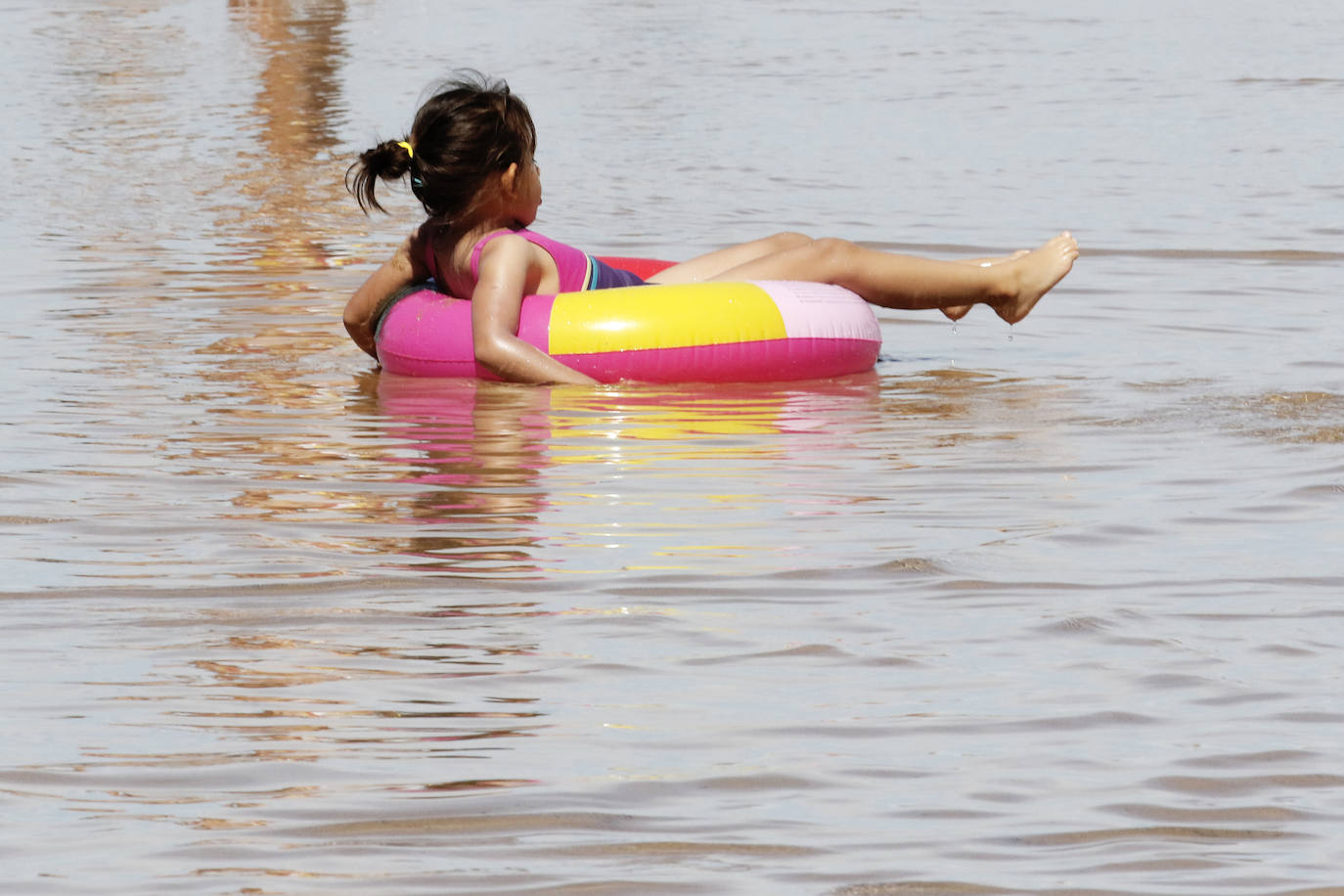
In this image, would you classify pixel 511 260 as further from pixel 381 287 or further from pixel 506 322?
pixel 381 287

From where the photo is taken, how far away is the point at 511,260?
6508 mm

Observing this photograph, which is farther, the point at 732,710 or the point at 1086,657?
the point at 1086,657

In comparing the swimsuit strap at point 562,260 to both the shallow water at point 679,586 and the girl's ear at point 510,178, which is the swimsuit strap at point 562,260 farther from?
the shallow water at point 679,586

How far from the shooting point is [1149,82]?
15.8 m

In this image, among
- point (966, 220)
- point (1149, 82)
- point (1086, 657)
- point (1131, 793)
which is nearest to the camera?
point (1131, 793)

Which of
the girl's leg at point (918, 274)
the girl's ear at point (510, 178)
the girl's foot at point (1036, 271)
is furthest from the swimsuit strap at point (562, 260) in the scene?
the girl's foot at point (1036, 271)

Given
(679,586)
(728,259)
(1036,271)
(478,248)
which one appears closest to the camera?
(679,586)

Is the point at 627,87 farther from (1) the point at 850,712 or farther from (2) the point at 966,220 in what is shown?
(1) the point at 850,712

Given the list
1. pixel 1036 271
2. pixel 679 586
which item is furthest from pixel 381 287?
pixel 679 586

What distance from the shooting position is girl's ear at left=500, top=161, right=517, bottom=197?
659 centimetres

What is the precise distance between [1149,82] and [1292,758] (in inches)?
526

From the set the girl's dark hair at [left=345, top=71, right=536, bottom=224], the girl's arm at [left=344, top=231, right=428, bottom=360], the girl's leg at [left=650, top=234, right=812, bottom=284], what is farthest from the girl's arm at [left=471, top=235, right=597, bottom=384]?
the girl's leg at [left=650, top=234, right=812, bottom=284]

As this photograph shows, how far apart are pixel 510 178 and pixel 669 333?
2.35 feet

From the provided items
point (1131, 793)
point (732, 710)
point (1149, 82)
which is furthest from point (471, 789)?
point (1149, 82)
